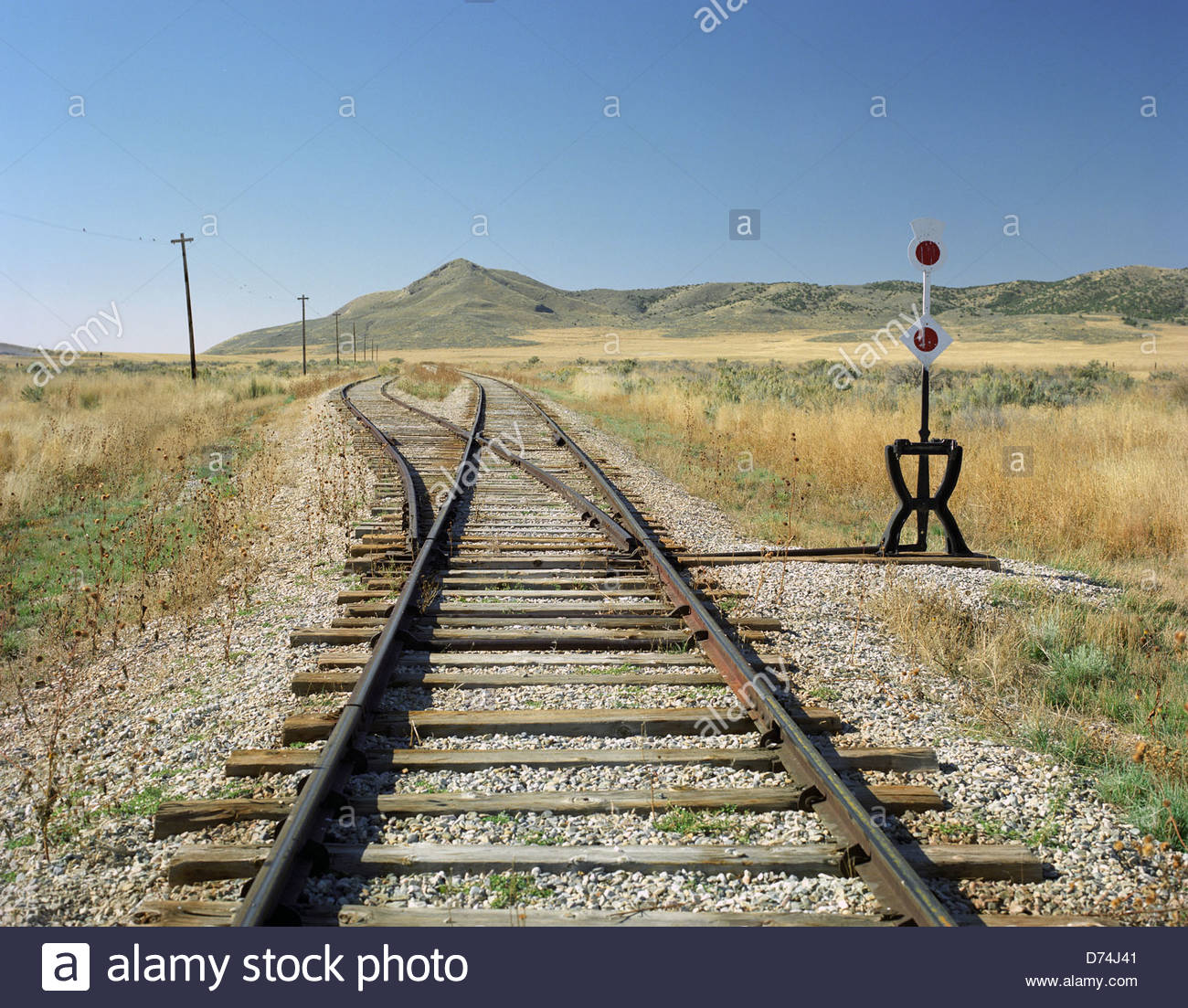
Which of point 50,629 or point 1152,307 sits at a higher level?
point 1152,307

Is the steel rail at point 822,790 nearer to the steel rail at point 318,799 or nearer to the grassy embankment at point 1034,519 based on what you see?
the grassy embankment at point 1034,519

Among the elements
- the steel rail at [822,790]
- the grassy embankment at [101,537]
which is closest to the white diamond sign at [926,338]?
the steel rail at [822,790]

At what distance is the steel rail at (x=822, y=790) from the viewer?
2961mm

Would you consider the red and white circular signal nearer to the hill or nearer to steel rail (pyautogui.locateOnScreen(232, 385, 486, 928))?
steel rail (pyautogui.locateOnScreen(232, 385, 486, 928))

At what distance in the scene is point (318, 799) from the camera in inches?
138

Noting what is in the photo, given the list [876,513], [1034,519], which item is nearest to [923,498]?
[1034,519]

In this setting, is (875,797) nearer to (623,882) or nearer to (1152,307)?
(623,882)

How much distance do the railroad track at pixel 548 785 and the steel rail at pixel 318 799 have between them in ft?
0.04

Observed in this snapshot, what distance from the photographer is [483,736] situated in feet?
14.5

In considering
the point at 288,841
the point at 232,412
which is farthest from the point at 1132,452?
the point at 232,412

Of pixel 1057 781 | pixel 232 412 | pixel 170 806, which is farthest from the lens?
pixel 232 412

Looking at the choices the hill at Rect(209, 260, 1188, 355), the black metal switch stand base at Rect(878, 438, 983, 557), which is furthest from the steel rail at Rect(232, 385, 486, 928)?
the hill at Rect(209, 260, 1188, 355)

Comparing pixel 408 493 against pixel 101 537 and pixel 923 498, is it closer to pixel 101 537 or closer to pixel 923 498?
pixel 101 537
